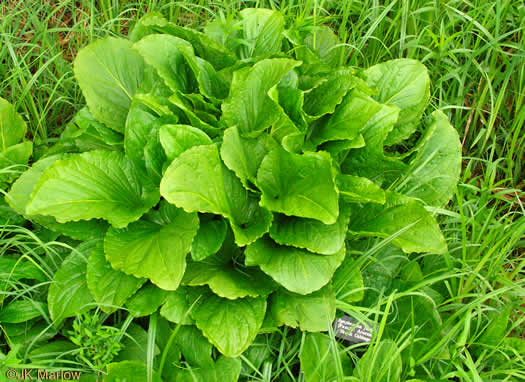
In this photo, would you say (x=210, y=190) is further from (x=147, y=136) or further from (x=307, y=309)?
(x=307, y=309)

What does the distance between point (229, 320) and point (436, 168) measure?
1.22 m

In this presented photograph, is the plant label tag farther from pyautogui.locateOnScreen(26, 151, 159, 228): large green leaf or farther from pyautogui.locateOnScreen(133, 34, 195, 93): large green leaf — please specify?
pyautogui.locateOnScreen(133, 34, 195, 93): large green leaf

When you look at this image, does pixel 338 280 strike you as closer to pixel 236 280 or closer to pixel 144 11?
pixel 236 280

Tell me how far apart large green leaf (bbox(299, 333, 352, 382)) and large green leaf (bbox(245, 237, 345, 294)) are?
24cm

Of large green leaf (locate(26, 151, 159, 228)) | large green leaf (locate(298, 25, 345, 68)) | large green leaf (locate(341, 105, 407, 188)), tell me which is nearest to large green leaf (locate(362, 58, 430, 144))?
large green leaf (locate(341, 105, 407, 188))

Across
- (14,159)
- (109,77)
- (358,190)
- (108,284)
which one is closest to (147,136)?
(109,77)

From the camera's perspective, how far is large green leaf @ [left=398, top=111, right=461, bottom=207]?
2.29m

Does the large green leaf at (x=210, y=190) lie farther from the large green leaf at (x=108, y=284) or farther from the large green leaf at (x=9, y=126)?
the large green leaf at (x=9, y=126)

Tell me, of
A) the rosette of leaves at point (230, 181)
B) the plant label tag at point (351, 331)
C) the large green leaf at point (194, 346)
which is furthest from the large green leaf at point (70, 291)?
the plant label tag at point (351, 331)

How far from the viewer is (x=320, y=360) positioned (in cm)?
185

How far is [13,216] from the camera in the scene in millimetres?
2180

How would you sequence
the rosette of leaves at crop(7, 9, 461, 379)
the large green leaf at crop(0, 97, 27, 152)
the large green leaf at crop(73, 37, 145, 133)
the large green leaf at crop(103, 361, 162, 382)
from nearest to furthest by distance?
the large green leaf at crop(103, 361, 162, 382) < the rosette of leaves at crop(7, 9, 461, 379) < the large green leaf at crop(73, 37, 145, 133) < the large green leaf at crop(0, 97, 27, 152)

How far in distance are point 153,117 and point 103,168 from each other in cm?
30

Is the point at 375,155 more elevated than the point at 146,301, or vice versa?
the point at 375,155
